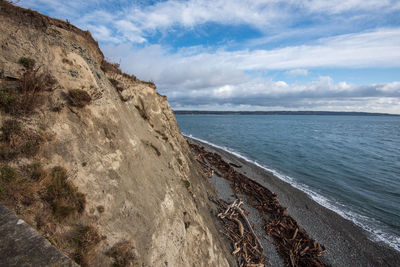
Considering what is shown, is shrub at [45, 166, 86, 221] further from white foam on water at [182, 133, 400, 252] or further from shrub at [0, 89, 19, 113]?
white foam on water at [182, 133, 400, 252]

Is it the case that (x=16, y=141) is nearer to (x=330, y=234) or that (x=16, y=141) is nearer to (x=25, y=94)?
(x=25, y=94)

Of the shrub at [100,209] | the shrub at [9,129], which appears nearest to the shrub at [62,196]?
the shrub at [100,209]

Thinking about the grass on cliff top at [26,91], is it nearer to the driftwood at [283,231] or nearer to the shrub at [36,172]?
the shrub at [36,172]

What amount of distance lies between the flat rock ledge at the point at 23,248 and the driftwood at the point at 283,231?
960 cm

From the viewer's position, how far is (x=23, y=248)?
8.54 ft

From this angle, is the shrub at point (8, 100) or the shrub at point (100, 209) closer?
the shrub at point (8, 100)

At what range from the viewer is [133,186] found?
6.46 metres

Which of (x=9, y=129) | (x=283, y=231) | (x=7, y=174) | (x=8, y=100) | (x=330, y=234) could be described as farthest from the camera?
(x=330, y=234)

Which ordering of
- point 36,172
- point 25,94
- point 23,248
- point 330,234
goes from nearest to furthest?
point 23,248, point 36,172, point 25,94, point 330,234

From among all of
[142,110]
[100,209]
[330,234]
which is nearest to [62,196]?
[100,209]

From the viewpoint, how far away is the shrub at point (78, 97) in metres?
6.01

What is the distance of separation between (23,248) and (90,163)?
3228mm

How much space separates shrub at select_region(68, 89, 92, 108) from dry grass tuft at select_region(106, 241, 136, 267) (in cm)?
470

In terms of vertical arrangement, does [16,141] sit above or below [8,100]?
below
